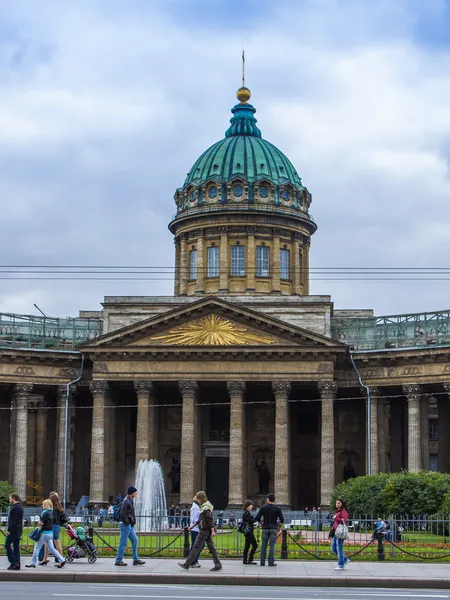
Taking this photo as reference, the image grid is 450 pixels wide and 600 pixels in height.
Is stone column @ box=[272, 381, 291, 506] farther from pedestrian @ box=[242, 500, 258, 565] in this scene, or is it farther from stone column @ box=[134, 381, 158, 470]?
pedestrian @ box=[242, 500, 258, 565]

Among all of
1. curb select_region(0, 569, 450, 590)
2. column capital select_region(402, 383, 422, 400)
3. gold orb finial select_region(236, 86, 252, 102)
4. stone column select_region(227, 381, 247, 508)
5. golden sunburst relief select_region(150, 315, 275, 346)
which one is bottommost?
curb select_region(0, 569, 450, 590)

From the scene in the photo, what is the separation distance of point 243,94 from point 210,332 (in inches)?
1245

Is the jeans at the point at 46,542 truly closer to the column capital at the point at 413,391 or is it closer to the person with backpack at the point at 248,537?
the person with backpack at the point at 248,537

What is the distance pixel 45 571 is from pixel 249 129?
2700 inches

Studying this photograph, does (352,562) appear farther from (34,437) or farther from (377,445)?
(34,437)

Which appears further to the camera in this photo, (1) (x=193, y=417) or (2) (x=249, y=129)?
(2) (x=249, y=129)

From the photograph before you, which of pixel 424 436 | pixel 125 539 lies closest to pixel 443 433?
pixel 424 436

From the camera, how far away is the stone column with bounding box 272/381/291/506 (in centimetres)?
7381

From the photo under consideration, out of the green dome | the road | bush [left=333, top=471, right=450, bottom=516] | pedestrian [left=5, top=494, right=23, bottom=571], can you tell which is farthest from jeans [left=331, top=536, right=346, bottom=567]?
the green dome

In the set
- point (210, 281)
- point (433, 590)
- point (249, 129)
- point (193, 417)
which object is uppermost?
point (249, 129)

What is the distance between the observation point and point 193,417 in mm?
75250

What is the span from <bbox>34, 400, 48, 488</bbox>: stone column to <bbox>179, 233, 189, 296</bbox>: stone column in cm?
1365

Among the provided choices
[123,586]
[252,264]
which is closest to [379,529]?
[123,586]

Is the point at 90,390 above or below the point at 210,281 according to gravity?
below
